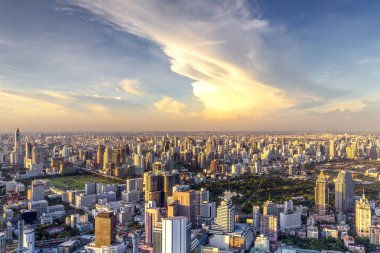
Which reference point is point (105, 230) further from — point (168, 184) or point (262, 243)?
point (168, 184)

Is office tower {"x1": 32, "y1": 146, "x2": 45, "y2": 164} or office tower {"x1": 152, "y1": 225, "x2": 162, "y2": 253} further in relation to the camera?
office tower {"x1": 32, "y1": 146, "x2": 45, "y2": 164}

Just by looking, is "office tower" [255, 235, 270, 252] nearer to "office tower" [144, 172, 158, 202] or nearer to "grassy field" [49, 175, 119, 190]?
"office tower" [144, 172, 158, 202]

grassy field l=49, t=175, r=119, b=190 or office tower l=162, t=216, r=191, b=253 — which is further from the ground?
office tower l=162, t=216, r=191, b=253

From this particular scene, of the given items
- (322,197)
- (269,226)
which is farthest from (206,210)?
(322,197)

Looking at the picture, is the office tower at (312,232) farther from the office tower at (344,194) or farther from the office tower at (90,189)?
the office tower at (90,189)

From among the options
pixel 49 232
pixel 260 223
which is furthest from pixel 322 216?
pixel 49 232

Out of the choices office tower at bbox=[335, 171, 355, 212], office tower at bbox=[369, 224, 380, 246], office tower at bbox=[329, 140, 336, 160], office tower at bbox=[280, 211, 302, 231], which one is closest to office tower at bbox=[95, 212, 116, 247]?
office tower at bbox=[280, 211, 302, 231]

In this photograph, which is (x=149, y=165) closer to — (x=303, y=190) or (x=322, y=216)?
(x=303, y=190)
